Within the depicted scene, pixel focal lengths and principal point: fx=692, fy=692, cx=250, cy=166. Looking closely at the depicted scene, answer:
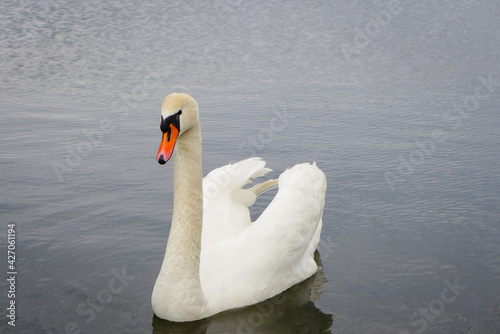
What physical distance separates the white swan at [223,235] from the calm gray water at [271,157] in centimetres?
18

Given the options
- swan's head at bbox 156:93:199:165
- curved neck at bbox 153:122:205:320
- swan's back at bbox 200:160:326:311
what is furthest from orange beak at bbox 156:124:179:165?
swan's back at bbox 200:160:326:311

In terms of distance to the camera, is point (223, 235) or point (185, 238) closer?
point (185, 238)

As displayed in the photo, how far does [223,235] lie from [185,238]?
2.85 ft

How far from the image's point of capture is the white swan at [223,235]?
4.79 m

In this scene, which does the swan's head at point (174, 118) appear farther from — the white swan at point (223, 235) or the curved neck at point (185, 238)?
the curved neck at point (185, 238)

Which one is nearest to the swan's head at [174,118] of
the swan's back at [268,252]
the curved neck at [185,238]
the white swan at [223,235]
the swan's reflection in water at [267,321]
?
the white swan at [223,235]

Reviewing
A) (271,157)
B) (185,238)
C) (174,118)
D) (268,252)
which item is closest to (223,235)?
(268,252)

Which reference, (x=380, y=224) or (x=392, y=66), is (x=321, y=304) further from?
(x=392, y=66)

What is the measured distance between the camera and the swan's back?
5105 millimetres

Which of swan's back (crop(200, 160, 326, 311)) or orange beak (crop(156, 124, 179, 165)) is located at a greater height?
orange beak (crop(156, 124, 179, 165))

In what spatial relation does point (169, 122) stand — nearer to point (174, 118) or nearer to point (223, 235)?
point (174, 118)

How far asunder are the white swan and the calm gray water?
182 millimetres

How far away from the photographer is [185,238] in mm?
4836

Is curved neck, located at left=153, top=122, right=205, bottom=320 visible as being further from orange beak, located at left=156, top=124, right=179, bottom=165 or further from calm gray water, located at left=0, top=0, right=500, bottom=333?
orange beak, located at left=156, top=124, right=179, bottom=165
